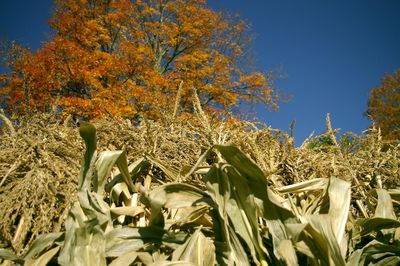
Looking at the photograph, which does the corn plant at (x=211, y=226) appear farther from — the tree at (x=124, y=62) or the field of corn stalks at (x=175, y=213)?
the tree at (x=124, y=62)

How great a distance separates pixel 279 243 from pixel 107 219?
1.32 feet

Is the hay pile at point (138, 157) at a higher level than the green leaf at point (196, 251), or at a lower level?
higher

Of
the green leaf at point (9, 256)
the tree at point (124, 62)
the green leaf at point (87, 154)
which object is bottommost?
the green leaf at point (9, 256)

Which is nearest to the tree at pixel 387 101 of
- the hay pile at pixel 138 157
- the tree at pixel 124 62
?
the tree at pixel 124 62

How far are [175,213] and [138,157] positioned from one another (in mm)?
298

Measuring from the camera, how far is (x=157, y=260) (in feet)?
2.83

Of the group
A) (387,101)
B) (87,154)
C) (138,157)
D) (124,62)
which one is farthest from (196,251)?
(387,101)

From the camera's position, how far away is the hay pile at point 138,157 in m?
0.98

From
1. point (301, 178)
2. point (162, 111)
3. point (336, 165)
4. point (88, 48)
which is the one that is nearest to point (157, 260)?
point (301, 178)

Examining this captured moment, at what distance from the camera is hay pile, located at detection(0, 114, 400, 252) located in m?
0.98

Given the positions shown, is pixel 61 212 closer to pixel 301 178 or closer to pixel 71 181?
pixel 71 181

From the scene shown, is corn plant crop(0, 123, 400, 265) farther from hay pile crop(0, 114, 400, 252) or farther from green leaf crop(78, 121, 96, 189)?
hay pile crop(0, 114, 400, 252)

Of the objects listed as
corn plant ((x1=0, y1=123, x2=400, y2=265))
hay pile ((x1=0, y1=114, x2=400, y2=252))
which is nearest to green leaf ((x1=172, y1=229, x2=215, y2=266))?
corn plant ((x1=0, y1=123, x2=400, y2=265))

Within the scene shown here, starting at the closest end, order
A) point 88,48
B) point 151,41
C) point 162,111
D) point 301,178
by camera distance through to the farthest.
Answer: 1. point 301,178
2. point 162,111
3. point 88,48
4. point 151,41
